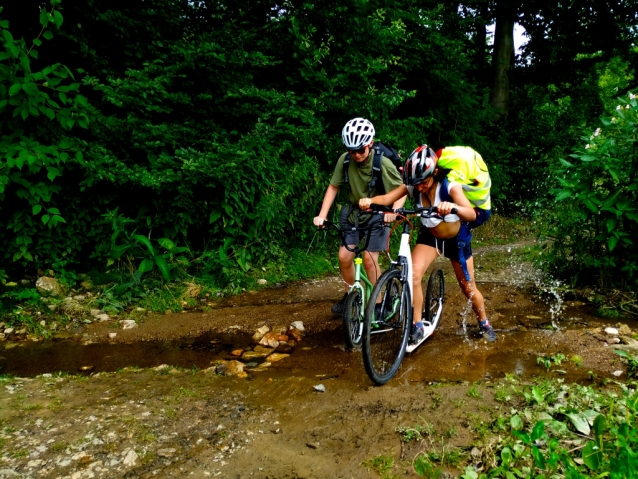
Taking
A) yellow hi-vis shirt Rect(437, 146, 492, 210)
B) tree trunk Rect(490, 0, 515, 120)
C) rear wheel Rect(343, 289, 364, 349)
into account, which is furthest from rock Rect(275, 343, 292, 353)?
tree trunk Rect(490, 0, 515, 120)

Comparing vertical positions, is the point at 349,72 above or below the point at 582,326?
above

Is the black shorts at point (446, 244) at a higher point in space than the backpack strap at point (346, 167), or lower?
lower

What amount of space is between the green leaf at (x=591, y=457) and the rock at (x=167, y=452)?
2.54 metres

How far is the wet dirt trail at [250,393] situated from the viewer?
3.03 meters

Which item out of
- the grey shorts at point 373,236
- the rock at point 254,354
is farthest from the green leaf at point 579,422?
the rock at point 254,354

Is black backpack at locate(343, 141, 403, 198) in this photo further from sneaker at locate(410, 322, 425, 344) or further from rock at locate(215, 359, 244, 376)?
rock at locate(215, 359, 244, 376)

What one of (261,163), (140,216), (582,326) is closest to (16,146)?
(140,216)

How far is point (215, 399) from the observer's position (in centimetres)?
388

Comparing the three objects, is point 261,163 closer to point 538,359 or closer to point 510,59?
point 538,359

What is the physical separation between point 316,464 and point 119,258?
16.0 ft

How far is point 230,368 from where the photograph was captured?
178 inches

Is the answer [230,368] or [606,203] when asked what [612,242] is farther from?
[230,368]

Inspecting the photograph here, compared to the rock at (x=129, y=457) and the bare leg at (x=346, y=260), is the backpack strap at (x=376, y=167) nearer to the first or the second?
the bare leg at (x=346, y=260)

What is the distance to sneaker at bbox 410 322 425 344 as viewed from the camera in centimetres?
456
